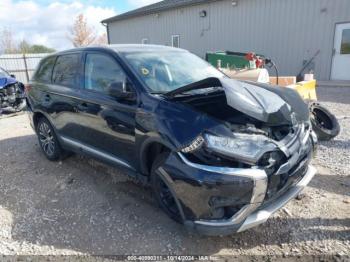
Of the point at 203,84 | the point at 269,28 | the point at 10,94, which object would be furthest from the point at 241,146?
the point at 269,28

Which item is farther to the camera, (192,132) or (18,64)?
(18,64)

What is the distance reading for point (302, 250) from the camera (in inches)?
106

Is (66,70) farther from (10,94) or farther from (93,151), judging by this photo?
(10,94)

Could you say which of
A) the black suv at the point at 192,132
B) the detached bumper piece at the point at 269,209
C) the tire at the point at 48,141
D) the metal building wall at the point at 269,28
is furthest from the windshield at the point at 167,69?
the metal building wall at the point at 269,28

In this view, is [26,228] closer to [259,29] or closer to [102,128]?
[102,128]

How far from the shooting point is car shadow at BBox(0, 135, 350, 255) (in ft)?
9.41

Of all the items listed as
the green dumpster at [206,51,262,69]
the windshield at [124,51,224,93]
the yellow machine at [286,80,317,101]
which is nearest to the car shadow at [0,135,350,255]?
the windshield at [124,51,224,93]

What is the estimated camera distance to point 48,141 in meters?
4.99

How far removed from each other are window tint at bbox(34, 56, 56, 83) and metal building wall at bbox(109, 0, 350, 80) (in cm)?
→ 1080

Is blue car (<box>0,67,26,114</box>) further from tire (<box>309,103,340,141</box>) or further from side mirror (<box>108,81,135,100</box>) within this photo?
tire (<box>309,103,340,141</box>)

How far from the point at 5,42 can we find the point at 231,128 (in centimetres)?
3495

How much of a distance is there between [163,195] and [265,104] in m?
1.31

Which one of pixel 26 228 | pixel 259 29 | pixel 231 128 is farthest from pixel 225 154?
pixel 259 29

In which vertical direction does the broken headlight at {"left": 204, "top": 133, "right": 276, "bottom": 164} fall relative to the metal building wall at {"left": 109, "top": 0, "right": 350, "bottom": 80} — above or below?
below
